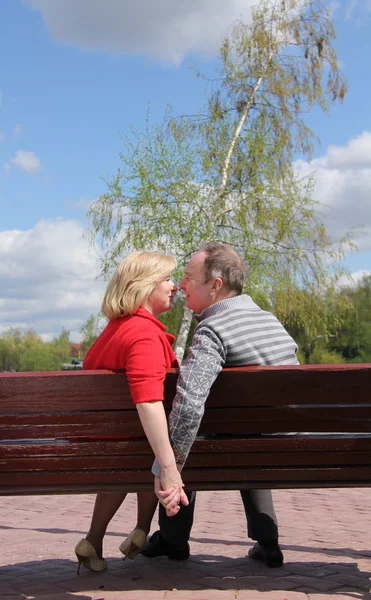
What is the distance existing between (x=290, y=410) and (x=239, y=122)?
20822 millimetres

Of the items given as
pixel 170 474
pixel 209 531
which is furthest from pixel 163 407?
pixel 209 531

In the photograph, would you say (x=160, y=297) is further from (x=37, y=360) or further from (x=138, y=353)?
(x=37, y=360)

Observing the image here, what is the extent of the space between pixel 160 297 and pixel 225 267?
13.5 inches

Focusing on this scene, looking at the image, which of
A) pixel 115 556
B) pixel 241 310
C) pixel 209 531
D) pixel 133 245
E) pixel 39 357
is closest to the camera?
pixel 241 310

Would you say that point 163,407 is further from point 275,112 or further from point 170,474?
point 275,112

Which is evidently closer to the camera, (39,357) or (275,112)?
(275,112)

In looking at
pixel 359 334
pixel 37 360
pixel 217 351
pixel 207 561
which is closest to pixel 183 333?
pixel 207 561

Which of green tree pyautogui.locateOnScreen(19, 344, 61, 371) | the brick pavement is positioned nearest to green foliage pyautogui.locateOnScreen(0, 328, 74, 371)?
green tree pyautogui.locateOnScreen(19, 344, 61, 371)

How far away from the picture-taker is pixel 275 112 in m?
23.8

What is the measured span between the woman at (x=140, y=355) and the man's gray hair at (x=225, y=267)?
182 millimetres

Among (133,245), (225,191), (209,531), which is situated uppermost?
(225,191)

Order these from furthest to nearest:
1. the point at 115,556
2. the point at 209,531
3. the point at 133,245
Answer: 1. the point at 133,245
2. the point at 209,531
3. the point at 115,556

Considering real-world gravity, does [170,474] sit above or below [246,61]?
below

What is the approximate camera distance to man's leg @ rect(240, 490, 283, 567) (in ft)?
13.7
